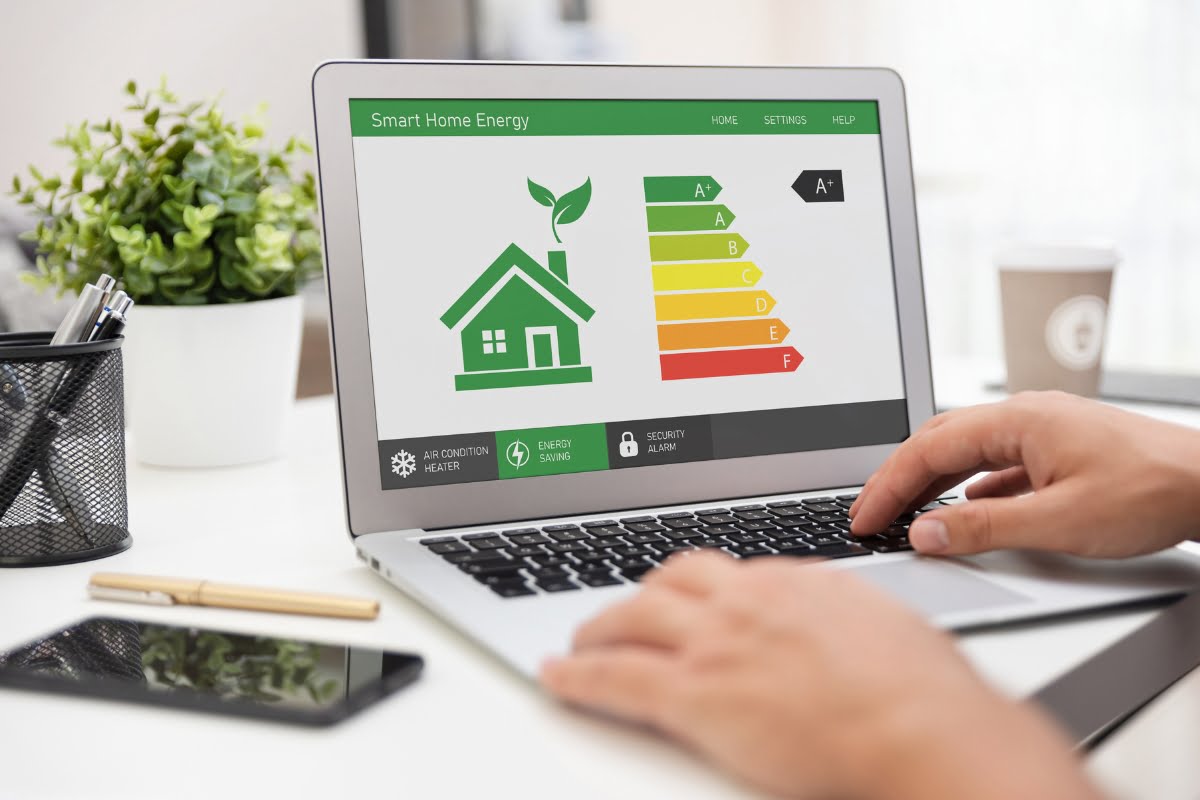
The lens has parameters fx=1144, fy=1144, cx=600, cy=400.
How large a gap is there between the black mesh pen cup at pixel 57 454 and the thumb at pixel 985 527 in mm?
520

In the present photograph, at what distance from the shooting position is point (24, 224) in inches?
89.3

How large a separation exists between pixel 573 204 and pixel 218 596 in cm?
37

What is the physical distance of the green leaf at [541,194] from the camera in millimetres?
819

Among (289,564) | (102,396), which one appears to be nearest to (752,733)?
(289,564)

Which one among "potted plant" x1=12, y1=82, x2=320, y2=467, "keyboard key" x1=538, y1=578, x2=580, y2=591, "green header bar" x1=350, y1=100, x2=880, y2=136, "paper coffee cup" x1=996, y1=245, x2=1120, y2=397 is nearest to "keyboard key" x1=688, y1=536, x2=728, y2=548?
"keyboard key" x1=538, y1=578, x2=580, y2=591

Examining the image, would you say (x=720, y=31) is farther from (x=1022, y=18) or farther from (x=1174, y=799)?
(x=1174, y=799)

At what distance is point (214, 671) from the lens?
53 centimetres

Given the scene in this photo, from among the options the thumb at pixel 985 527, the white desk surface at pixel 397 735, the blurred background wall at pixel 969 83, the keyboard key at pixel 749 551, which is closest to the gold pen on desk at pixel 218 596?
the white desk surface at pixel 397 735

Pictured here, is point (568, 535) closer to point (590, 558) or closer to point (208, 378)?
point (590, 558)

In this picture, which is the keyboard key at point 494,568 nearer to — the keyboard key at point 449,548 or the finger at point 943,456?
the keyboard key at point 449,548

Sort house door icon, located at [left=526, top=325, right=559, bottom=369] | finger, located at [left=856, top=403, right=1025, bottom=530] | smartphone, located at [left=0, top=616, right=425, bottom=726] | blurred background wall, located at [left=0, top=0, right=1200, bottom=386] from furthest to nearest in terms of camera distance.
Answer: blurred background wall, located at [left=0, top=0, right=1200, bottom=386]
house door icon, located at [left=526, top=325, right=559, bottom=369]
finger, located at [left=856, top=403, right=1025, bottom=530]
smartphone, located at [left=0, top=616, right=425, bottom=726]

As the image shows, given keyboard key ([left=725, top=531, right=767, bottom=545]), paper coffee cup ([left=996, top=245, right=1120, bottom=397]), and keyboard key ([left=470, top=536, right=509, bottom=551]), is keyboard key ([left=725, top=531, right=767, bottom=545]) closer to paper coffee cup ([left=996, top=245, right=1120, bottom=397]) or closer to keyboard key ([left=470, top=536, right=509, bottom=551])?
keyboard key ([left=470, top=536, right=509, bottom=551])

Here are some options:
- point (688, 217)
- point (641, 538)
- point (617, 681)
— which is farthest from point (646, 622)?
point (688, 217)

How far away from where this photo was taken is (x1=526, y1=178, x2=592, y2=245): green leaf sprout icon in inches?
32.4
